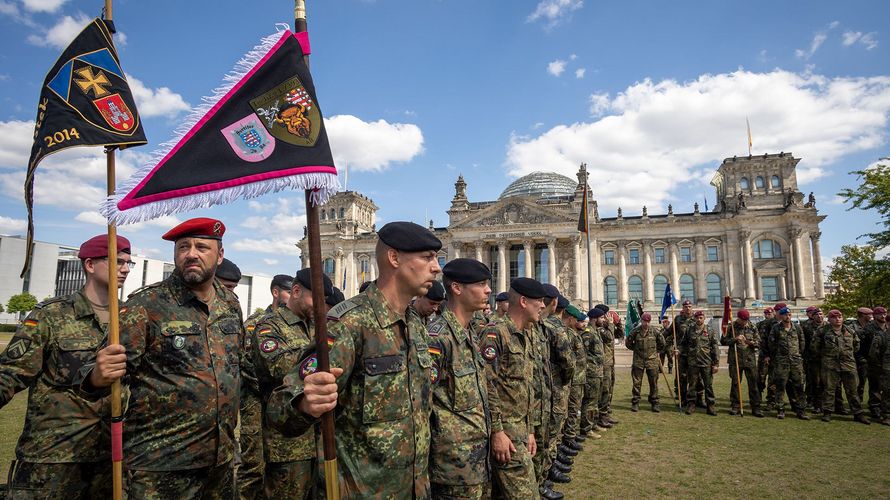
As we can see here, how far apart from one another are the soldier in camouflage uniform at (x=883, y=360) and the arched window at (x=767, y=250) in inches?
1551

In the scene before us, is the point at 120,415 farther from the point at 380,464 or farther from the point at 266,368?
the point at 380,464

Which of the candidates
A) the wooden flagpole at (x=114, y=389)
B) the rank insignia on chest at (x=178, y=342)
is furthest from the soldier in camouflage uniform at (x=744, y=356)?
the wooden flagpole at (x=114, y=389)

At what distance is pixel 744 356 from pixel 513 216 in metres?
40.6

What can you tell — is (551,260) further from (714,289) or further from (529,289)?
(529,289)

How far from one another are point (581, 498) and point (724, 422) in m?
6.63

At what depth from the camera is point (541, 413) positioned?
205 inches

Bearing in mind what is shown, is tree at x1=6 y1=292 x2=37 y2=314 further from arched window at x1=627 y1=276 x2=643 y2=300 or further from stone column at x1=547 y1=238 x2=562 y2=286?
A: arched window at x1=627 y1=276 x2=643 y2=300

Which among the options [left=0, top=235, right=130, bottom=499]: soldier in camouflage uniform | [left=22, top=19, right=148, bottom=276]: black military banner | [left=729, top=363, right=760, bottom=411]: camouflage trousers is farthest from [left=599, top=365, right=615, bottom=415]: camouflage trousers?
[left=22, top=19, right=148, bottom=276]: black military banner

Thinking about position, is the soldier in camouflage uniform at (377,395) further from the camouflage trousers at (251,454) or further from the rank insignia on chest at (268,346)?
the camouflage trousers at (251,454)

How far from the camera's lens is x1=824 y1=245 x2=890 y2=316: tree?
69.9 ft

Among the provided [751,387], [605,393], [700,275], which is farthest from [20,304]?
[700,275]

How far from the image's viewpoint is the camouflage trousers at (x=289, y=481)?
4.00 m

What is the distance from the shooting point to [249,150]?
2598mm

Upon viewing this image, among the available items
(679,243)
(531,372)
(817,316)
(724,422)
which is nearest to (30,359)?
(531,372)
